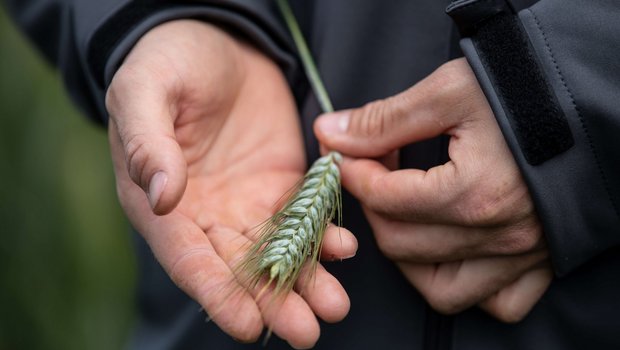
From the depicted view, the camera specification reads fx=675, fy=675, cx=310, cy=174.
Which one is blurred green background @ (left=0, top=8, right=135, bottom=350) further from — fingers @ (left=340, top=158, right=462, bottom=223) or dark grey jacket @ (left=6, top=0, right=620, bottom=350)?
fingers @ (left=340, top=158, right=462, bottom=223)

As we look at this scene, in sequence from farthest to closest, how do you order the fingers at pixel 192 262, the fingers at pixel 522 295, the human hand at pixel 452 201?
the fingers at pixel 522 295
the human hand at pixel 452 201
the fingers at pixel 192 262

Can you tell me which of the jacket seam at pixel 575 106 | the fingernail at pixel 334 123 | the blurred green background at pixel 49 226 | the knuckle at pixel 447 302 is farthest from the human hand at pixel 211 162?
the blurred green background at pixel 49 226

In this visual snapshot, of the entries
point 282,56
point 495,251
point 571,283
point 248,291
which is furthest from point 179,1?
point 571,283

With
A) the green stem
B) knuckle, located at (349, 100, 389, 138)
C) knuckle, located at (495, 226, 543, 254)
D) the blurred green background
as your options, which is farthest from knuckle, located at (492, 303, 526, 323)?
the blurred green background

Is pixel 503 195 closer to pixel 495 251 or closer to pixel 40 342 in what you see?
pixel 495 251

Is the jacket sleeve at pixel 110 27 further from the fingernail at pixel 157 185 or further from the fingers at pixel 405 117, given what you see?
the fingernail at pixel 157 185

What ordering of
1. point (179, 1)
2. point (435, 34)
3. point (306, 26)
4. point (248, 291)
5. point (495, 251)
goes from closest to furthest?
point (248, 291)
point (495, 251)
point (435, 34)
point (179, 1)
point (306, 26)

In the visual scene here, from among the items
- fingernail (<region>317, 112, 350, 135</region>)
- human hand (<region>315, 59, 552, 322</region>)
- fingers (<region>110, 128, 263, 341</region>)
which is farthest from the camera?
fingernail (<region>317, 112, 350, 135</region>)
